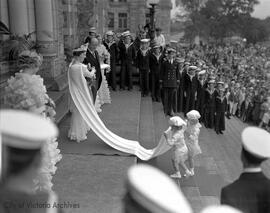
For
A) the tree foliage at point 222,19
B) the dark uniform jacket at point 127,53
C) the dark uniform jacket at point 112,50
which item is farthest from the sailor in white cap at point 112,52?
the tree foliage at point 222,19

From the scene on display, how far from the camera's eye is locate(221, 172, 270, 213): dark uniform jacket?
2426 millimetres

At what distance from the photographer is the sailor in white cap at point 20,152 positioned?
155 cm

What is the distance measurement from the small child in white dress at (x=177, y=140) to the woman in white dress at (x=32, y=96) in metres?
2.12

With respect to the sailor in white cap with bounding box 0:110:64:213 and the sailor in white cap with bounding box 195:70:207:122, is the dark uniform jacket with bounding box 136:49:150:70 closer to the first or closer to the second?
the sailor in white cap with bounding box 195:70:207:122

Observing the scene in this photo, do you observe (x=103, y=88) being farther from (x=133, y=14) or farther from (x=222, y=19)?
(x=222, y=19)

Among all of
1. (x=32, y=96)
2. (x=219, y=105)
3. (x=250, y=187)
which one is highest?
(x=32, y=96)

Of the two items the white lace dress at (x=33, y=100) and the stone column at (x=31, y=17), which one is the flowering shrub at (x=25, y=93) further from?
the stone column at (x=31, y=17)

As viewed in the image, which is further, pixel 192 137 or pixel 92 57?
pixel 92 57

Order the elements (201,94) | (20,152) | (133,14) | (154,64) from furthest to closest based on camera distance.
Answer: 1. (133,14)
2. (201,94)
3. (154,64)
4. (20,152)

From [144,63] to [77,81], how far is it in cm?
456

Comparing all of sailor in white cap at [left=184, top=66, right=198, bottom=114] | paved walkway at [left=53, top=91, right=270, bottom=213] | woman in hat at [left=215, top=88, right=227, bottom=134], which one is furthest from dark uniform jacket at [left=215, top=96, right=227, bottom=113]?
paved walkway at [left=53, top=91, right=270, bottom=213]

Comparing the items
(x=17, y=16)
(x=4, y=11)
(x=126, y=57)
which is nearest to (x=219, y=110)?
(x=126, y=57)

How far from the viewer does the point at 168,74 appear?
9398 millimetres

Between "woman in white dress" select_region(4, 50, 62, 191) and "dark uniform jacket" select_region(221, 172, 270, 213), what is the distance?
2.17 metres
